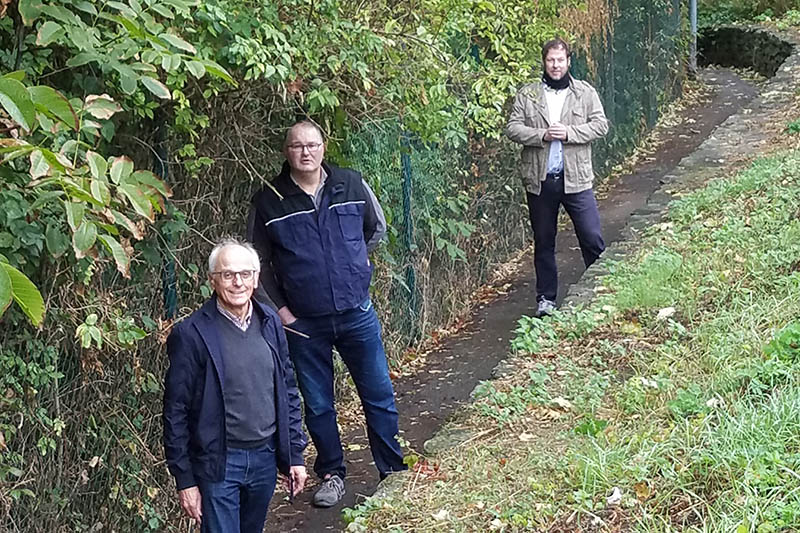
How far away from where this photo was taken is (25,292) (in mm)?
2477

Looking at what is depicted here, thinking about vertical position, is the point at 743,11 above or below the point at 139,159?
below

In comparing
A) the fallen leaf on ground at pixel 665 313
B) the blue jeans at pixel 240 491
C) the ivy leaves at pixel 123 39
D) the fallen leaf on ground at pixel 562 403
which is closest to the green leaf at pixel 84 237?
the ivy leaves at pixel 123 39

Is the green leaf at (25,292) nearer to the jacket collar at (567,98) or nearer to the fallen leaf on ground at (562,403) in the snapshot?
the fallen leaf on ground at (562,403)

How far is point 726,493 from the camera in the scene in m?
3.70

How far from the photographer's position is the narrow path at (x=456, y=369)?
6004 millimetres

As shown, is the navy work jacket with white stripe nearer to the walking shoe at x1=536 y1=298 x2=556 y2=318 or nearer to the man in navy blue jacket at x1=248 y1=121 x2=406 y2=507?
the man in navy blue jacket at x1=248 y1=121 x2=406 y2=507

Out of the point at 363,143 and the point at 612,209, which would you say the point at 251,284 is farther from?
the point at 612,209

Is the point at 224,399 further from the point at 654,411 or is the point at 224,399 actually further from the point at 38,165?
the point at 654,411

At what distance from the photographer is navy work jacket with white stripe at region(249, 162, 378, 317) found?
5.44m

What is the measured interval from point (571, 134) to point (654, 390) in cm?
293

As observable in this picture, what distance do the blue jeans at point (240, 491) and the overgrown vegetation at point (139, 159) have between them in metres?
0.74

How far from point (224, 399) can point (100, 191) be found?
5.05 feet

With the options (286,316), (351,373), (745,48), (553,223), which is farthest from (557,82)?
(745,48)

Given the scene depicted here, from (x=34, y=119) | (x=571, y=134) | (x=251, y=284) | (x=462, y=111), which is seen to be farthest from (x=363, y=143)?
(x=34, y=119)
